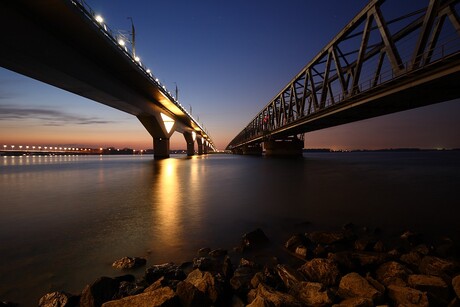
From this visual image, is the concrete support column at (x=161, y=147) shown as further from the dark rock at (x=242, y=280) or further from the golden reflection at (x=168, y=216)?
the dark rock at (x=242, y=280)

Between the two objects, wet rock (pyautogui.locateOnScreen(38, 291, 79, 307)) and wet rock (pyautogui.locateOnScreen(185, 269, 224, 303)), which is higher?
wet rock (pyautogui.locateOnScreen(185, 269, 224, 303))

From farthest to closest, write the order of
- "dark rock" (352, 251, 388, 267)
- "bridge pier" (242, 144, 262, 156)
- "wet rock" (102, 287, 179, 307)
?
A: 1. "bridge pier" (242, 144, 262, 156)
2. "dark rock" (352, 251, 388, 267)
3. "wet rock" (102, 287, 179, 307)

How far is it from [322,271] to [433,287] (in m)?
1.67

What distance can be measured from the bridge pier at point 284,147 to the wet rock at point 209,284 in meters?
81.2

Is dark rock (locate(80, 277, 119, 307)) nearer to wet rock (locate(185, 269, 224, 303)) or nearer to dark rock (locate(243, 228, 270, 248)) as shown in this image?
wet rock (locate(185, 269, 224, 303))

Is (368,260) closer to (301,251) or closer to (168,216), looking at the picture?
(301,251)

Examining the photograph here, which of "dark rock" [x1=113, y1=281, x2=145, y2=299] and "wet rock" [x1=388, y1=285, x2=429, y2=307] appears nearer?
"wet rock" [x1=388, y1=285, x2=429, y2=307]

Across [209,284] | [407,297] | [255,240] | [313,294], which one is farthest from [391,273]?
[209,284]

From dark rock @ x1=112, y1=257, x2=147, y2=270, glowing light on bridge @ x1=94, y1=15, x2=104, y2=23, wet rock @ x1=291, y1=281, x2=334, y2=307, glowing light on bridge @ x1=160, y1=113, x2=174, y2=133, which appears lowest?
dark rock @ x1=112, y1=257, x2=147, y2=270

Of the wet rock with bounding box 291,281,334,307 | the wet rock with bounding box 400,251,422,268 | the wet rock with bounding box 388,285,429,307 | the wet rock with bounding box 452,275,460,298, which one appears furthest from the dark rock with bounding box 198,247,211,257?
the wet rock with bounding box 452,275,460,298

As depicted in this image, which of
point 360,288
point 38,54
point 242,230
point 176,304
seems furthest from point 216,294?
point 38,54

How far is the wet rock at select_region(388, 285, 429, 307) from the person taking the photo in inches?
137

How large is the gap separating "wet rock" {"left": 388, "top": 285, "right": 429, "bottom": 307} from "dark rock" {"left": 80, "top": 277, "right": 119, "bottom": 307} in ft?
15.1

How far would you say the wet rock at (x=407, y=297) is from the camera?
3469mm
